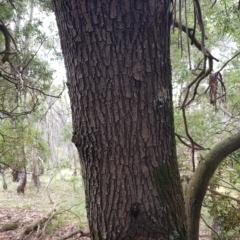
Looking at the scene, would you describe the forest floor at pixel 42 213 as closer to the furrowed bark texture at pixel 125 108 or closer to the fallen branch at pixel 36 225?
the fallen branch at pixel 36 225

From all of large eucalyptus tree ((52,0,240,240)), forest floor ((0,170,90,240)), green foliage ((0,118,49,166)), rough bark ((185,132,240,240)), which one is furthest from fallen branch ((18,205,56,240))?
large eucalyptus tree ((52,0,240,240))

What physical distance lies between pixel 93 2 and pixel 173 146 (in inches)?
23.1

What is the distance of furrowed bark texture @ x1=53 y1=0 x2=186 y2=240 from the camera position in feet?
3.60

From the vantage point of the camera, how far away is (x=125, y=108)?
1.11 metres

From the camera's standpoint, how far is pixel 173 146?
1.19 m

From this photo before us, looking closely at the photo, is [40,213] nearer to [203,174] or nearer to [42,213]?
[42,213]

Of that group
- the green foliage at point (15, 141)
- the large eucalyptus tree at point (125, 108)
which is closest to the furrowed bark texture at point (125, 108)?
the large eucalyptus tree at point (125, 108)

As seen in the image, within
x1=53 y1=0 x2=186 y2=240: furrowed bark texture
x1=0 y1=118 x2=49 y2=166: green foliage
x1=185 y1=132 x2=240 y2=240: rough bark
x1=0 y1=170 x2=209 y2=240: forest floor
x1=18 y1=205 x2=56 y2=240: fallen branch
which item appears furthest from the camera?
x1=0 y1=170 x2=209 y2=240: forest floor

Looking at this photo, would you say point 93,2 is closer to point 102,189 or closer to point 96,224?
point 102,189

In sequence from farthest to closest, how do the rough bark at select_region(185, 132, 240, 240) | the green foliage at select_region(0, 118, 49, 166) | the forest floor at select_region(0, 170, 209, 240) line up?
1. the forest floor at select_region(0, 170, 209, 240)
2. the green foliage at select_region(0, 118, 49, 166)
3. the rough bark at select_region(185, 132, 240, 240)

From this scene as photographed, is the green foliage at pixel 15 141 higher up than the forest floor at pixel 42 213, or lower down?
higher up

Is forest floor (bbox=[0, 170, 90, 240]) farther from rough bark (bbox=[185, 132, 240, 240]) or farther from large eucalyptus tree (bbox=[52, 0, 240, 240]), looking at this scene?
large eucalyptus tree (bbox=[52, 0, 240, 240])

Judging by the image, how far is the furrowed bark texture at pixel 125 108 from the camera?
1.10 m

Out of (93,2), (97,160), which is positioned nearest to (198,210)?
(97,160)
